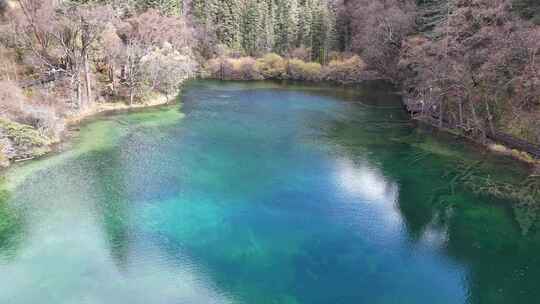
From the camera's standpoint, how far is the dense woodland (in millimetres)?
34219

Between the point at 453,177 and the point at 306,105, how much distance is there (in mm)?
24059

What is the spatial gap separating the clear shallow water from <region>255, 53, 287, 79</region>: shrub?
3264 cm

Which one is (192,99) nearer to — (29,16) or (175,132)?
(175,132)

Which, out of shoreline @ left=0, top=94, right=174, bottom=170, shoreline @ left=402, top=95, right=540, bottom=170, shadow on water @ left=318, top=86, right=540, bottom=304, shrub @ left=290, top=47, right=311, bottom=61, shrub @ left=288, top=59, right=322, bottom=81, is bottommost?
shadow on water @ left=318, top=86, right=540, bottom=304

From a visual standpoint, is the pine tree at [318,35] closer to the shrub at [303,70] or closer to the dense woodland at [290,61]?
the dense woodland at [290,61]

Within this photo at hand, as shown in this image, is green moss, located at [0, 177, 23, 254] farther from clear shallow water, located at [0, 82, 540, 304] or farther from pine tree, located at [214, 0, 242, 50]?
pine tree, located at [214, 0, 242, 50]

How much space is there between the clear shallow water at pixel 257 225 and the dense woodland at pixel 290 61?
15.0ft

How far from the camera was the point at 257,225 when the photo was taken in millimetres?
23812

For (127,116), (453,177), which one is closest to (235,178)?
(453,177)

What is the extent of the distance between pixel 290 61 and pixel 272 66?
10.1 feet

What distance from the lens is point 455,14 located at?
127ft

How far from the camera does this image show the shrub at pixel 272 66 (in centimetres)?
7019

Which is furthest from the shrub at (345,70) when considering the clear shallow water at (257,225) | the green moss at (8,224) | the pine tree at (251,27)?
the green moss at (8,224)

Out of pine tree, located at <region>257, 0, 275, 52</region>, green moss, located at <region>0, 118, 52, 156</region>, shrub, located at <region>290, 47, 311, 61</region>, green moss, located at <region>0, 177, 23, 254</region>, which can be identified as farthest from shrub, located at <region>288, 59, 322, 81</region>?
green moss, located at <region>0, 177, 23, 254</region>
